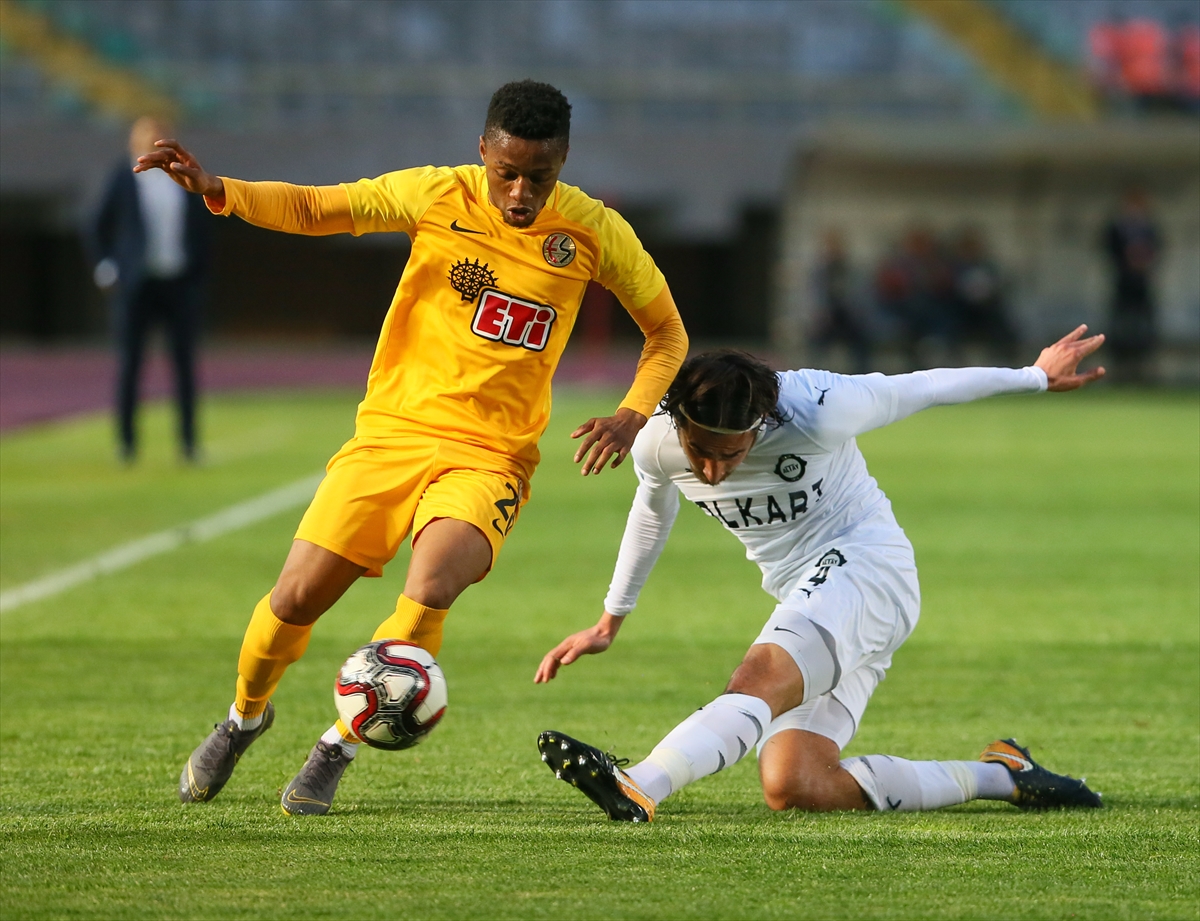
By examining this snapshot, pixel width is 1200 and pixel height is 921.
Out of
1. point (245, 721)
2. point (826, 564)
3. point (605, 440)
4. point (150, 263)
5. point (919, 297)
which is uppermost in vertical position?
point (605, 440)

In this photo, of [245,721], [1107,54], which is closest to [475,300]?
[245,721]

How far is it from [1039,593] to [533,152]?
516 centimetres

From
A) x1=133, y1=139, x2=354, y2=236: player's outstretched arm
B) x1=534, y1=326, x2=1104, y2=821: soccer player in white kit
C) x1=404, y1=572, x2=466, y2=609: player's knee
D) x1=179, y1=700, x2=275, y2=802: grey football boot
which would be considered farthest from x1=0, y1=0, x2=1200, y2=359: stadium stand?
x1=404, y1=572, x2=466, y2=609: player's knee

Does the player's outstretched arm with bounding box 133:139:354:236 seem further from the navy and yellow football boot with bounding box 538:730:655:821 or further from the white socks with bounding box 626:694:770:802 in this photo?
the white socks with bounding box 626:694:770:802

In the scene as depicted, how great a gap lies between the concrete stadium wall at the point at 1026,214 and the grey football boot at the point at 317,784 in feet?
81.5

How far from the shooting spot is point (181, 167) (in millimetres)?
4402

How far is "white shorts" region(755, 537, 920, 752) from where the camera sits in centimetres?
457

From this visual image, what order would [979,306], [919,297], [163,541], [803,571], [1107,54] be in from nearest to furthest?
[803,571], [163,541], [979,306], [919,297], [1107,54]

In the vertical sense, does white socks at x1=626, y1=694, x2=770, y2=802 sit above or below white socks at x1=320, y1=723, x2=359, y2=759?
above

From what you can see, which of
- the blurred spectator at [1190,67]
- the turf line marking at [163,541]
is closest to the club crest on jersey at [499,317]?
the turf line marking at [163,541]

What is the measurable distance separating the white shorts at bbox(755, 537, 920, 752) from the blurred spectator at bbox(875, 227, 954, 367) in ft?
69.7

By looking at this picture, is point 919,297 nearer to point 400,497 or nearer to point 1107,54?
point 1107,54

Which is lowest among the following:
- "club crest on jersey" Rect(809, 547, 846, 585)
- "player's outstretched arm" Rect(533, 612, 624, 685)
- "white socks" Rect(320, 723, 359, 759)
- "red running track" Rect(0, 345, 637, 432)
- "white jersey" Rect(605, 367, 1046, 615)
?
"red running track" Rect(0, 345, 637, 432)

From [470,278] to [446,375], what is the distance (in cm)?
28
